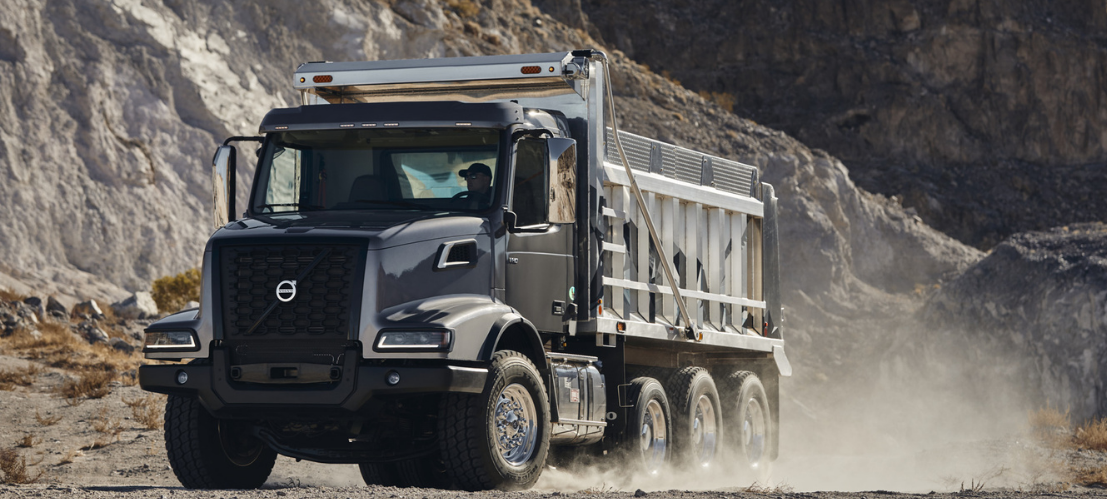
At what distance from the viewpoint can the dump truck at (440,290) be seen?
9055mm

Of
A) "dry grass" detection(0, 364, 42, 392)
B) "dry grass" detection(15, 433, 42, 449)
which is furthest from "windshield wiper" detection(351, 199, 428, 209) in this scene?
"dry grass" detection(0, 364, 42, 392)

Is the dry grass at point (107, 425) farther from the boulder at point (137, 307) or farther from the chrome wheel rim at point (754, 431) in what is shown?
the boulder at point (137, 307)

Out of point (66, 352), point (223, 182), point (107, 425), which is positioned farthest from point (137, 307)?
point (223, 182)

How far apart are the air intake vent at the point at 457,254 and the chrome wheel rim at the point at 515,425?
970 mm

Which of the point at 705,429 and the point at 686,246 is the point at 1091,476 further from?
the point at 686,246

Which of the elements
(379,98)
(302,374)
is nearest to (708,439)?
(379,98)

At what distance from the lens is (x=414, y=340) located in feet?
29.1

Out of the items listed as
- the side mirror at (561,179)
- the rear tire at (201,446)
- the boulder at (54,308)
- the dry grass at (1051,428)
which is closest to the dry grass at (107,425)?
the rear tire at (201,446)

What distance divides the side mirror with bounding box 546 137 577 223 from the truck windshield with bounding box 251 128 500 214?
51 cm

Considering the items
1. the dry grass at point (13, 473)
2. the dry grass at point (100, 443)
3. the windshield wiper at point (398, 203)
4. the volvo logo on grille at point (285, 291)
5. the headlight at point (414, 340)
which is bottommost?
the dry grass at point (13, 473)

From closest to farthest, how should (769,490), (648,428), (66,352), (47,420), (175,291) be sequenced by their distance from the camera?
(769,490) → (648,428) → (47,420) → (66,352) → (175,291)

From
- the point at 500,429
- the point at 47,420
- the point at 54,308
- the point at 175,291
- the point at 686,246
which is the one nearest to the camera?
the point at 500,429

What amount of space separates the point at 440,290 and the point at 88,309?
56.2 ft

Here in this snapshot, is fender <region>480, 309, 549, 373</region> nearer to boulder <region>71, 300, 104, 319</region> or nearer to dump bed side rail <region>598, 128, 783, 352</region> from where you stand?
dump bed side rail <region>598, 128, 783, 352</region>
